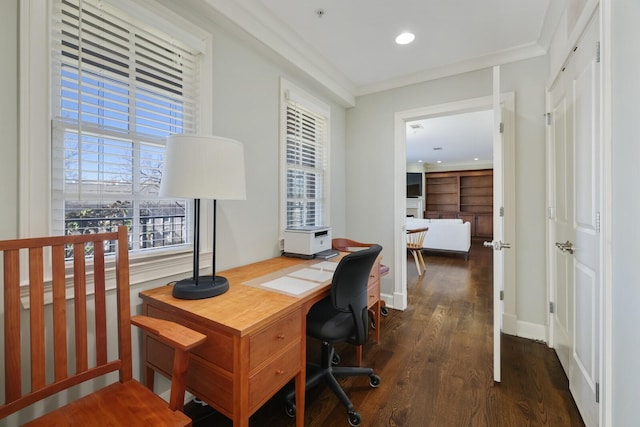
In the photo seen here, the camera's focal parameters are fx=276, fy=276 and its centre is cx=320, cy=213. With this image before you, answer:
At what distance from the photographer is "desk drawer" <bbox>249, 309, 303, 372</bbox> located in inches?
41.8

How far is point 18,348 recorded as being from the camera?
0.89 meters

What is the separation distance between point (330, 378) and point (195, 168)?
55.5 inches

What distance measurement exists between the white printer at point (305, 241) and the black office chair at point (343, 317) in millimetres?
552

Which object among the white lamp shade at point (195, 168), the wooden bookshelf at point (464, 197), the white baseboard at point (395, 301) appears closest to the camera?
the white lamp shade at point (195, 168)

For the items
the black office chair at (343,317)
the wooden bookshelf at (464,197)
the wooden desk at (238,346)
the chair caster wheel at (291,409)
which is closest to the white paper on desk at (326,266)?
the black office chair at (343,317)

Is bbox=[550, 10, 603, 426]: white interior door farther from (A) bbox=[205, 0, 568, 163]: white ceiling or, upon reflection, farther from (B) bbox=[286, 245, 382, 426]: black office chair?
(B) bbox=[286, 245, 382, 426]: black office chair

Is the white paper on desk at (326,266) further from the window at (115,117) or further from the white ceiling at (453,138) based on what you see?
the white ceiling at (453,138)

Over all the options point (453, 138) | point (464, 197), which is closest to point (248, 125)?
point (453, 138)

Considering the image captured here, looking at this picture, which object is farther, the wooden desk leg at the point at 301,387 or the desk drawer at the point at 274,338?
the wooden desk leg at the point at 301,387

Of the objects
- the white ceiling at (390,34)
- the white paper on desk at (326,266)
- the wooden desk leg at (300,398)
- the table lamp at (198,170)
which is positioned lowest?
the wooden desk leg at (300,398)

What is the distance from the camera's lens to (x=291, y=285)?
150 centimetres

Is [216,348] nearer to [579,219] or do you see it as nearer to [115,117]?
[115,117]

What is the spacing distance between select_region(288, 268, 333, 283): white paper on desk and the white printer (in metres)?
0.33

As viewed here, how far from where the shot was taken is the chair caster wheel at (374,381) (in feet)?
5.74
